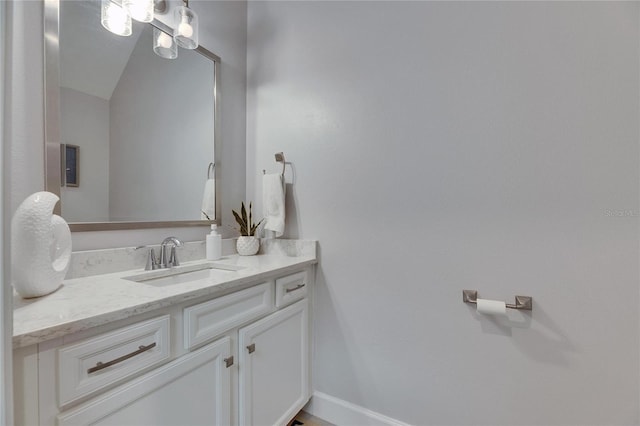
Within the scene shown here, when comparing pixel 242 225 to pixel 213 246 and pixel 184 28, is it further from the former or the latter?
pixel 184 28

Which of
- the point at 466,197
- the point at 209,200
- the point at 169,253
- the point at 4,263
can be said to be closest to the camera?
the point at 4,263

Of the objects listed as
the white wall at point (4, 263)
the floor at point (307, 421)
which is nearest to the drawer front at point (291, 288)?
the floor at point (307, 421)

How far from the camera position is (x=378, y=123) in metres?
1.47

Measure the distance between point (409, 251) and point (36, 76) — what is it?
1.64 m

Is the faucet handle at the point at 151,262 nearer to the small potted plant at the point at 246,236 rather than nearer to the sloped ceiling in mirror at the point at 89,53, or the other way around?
the small potted plant at the point at 246,236

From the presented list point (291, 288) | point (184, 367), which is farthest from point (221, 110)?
point (184, 367)

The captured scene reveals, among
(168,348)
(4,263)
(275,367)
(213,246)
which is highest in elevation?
(4,263)

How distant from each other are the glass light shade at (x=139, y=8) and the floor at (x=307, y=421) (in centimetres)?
205

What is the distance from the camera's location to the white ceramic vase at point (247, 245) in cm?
169

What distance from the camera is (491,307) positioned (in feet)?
3.81

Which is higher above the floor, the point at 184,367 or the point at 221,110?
the point at 221,110

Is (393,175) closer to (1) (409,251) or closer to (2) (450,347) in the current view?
(1) (409,251)

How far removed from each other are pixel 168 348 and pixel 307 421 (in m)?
1.10

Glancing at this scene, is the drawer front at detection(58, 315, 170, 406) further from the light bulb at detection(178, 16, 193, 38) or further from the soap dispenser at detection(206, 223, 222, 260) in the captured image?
the light bulb at detection(178, 16, 193, 38)
